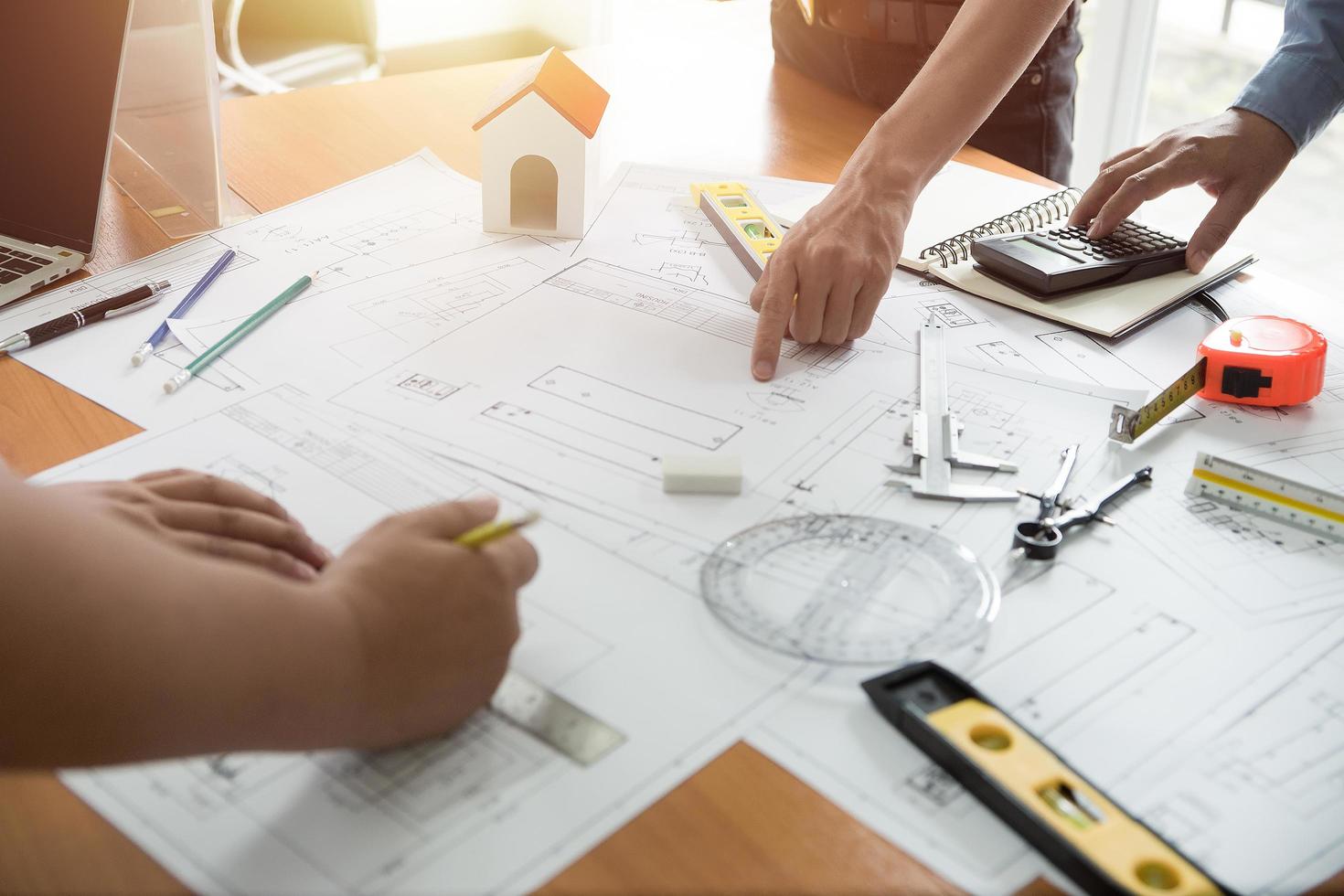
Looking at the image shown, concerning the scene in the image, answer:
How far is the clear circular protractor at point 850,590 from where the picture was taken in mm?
643

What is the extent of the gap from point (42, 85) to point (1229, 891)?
3.94ft

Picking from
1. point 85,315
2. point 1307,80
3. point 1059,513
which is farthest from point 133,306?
point 1307,80

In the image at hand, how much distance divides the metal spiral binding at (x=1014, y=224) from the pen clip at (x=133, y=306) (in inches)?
29.7

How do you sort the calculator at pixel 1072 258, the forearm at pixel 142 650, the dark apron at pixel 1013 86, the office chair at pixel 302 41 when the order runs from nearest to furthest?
the forearm at pixel 142 650, the calculator at pixel 1072 258, the dark apron at pixel 1013 86, the office chair at pixel 302 41

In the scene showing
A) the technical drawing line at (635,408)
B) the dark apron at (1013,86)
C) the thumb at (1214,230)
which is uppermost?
the dark apron at (1013,86)

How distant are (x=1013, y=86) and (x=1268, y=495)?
2.74 ft

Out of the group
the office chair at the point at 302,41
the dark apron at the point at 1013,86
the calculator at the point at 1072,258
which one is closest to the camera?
the calculator at the point at 1072,258

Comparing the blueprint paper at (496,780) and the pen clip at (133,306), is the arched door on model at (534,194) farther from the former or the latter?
the blueprint paper at (496,780)

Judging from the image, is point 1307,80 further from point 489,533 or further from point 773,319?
point 489,533

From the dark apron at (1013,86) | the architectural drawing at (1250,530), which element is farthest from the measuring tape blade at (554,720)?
the dark apron at (1013,86)

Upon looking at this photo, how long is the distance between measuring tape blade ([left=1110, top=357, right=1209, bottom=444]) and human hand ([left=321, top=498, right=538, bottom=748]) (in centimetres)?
50

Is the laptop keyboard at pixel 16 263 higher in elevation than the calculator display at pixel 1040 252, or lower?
lower

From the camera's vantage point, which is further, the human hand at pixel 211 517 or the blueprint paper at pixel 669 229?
the blueprint paper at pixel 669 229

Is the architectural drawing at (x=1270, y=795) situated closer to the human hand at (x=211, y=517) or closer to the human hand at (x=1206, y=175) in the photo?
the human hand at (x=211, y=517)
